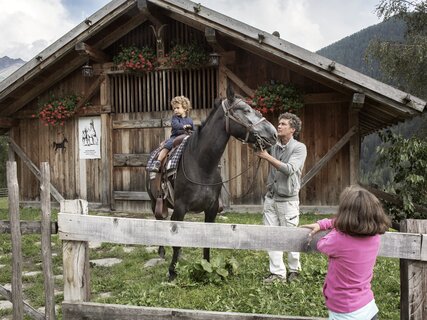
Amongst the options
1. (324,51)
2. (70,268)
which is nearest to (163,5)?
(70,268)

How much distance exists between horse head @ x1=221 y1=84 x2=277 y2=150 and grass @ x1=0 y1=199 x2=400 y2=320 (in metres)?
1.63

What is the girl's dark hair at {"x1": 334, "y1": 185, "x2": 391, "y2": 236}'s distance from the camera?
2268 millimetres

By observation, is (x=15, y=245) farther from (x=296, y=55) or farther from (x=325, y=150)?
(x=325, y=150)

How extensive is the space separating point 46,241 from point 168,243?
117cm

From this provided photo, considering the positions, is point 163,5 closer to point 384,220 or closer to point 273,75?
point 273,75

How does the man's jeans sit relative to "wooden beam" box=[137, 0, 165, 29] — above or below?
below

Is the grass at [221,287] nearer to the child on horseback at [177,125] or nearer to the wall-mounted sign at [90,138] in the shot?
the child on horseback at [177,125]

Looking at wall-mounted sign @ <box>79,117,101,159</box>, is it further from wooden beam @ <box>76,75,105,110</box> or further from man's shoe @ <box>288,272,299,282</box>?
man's shoe @ <box>288,272,299,282</box>

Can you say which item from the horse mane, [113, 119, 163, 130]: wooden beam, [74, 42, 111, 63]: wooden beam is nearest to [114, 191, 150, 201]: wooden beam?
[113, 119, 163, 130]: wooden beam

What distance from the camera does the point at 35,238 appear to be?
7.67m

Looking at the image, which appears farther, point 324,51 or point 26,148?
point 324,51

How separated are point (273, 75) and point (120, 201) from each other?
5.15m

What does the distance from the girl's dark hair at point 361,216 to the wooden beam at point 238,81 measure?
7.29m

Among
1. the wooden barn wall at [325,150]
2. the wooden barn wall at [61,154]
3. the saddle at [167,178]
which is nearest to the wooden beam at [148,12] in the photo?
the wooden barn wall at [61,154]
